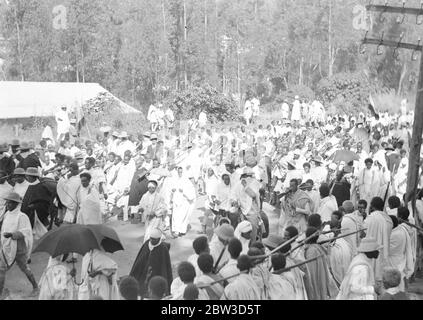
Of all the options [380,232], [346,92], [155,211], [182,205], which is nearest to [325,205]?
[380,232]

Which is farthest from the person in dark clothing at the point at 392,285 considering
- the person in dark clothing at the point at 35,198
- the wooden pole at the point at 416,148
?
the person in dark clothing at the point at 35,198

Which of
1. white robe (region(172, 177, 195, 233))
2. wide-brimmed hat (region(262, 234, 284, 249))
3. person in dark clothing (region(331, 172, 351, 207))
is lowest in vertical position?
white robe (region(172, 177, 195, 233))

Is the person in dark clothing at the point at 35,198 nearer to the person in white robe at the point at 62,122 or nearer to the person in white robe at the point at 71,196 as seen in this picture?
the person in white robe at the point at 71,196

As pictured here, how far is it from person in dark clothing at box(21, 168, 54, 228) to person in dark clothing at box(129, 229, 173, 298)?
3.75m

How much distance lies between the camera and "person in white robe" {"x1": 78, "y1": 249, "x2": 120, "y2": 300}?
250 inches

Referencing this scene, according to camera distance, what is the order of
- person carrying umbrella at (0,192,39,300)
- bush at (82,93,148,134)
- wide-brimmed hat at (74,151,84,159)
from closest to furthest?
person carrying umbrella at (0,192,39,300) < wide-brimmed hat at (74,151,84,159) < bush at (82,93,148,134)

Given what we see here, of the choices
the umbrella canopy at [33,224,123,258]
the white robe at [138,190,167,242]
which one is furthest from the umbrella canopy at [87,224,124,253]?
the white robe at [138,190,167,242]

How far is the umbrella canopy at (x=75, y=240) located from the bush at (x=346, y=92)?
91.0 ft

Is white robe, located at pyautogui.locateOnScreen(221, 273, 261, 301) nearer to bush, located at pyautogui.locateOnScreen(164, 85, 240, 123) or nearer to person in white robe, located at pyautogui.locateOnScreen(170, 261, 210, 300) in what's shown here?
person in white robe, located at pyautogui.locateOnScreen(170, 261, 210, 300)

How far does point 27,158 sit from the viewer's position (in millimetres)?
12531

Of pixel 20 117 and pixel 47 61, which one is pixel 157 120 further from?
pixel 47 61

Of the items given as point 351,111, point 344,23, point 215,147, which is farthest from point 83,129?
point 344,23

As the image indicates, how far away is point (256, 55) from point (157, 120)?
16.1 m

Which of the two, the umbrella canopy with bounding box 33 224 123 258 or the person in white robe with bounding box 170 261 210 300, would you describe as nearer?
the person in white robe with bounding box 170 261 210 300
